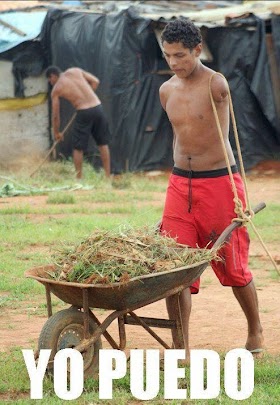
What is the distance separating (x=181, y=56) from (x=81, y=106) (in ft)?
32.4

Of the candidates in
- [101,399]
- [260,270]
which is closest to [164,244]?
[101,399]

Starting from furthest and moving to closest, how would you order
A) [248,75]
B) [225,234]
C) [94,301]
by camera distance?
1. [248,75]
2. [225,234]
3. [94,301]

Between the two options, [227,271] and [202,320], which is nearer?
[227,271]

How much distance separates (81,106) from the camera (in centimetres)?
1576

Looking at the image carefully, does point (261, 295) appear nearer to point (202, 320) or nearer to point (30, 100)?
point (202, 320)

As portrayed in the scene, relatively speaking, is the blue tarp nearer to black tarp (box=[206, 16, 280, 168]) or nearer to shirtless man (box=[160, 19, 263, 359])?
black tarp (box=[206, 16, 280, 168])

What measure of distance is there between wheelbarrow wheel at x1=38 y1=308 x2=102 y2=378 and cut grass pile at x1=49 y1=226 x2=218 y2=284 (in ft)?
0.75

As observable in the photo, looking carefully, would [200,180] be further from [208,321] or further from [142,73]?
[142,73]

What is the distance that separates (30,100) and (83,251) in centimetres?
1270

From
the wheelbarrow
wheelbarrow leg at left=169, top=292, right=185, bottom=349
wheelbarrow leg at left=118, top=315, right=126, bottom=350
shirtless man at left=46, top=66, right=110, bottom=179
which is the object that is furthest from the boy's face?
shirtless man at left=46, top=66, right=110, bottom=179

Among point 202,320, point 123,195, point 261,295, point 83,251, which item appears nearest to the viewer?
point 83,251

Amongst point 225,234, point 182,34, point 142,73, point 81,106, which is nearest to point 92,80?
point 81,106

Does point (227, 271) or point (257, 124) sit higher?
point (227, 271)

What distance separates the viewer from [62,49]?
57.7ft
